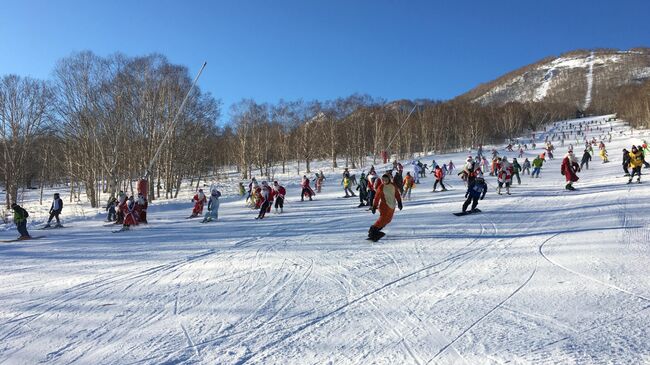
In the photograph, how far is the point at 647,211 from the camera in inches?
394

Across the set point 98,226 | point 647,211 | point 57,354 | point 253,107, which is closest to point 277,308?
point 57,354

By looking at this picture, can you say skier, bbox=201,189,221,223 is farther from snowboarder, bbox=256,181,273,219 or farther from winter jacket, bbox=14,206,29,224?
winter jacket, bbox=14,206,29,224

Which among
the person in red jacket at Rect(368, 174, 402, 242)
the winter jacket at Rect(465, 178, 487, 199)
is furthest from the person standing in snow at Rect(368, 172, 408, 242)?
the winter jacket at Rect(465, 178, 487, 199)

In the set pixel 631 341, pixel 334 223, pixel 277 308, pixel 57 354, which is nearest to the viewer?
pixel 631 341

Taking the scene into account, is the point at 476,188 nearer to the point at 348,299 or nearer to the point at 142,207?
the point at 348,299

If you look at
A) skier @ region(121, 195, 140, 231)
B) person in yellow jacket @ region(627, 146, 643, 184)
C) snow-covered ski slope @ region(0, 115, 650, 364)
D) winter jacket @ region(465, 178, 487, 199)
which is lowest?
snow-covered ski slope @ region(0, 115, 650, 364)

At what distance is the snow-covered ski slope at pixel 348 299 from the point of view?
11.8ft

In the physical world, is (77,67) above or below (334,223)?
above

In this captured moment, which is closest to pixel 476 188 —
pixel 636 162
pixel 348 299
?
pixel 348 299

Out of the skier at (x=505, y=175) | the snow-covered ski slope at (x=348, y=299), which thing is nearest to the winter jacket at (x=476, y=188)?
the snow-covered ski slope at (x=348, y=299)

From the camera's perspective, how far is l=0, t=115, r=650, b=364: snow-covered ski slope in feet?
11.8

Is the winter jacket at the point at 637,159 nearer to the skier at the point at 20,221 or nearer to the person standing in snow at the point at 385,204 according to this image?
the person standing in snow at the point at 385,204

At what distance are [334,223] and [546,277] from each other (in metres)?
7.54

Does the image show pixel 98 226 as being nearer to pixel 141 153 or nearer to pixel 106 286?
pixel 106 286
